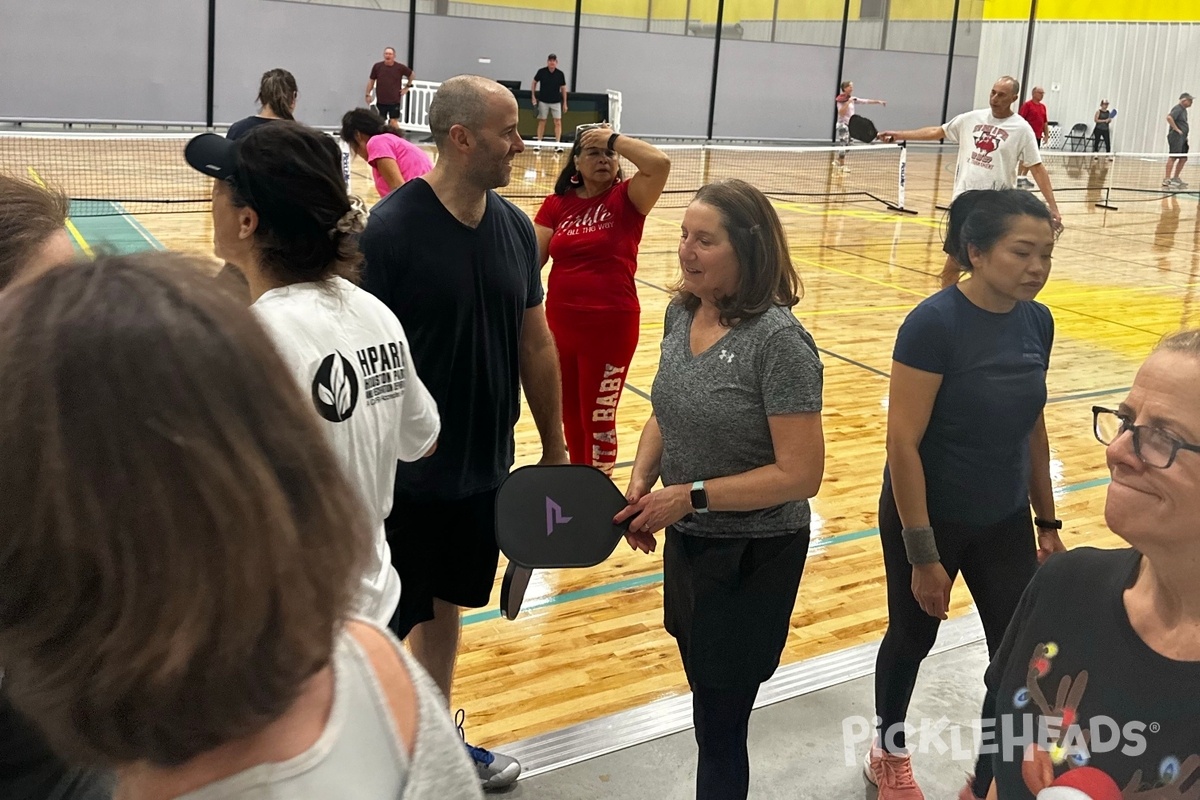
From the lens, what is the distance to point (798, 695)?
12.3 ft

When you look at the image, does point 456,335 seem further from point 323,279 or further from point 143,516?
point 143,516

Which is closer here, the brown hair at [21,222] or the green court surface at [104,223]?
the brown hair at [21,222]

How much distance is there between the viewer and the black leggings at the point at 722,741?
8.79 feet

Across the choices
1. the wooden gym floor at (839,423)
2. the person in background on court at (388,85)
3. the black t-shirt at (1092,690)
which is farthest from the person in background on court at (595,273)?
the person in background on court at (388,85)

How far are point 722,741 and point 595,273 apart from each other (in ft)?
8.43

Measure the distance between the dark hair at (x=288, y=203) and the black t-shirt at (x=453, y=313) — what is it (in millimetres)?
732

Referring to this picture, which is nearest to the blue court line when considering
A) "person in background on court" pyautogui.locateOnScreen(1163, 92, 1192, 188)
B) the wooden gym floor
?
the wooden gym floor

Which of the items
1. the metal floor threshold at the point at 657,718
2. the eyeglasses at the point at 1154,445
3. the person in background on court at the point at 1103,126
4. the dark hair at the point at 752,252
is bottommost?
the metal floor threshold at the point at 657,718

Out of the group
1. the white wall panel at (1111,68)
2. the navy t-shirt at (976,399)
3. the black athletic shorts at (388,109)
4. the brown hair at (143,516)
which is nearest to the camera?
the brown hair at (143,516)

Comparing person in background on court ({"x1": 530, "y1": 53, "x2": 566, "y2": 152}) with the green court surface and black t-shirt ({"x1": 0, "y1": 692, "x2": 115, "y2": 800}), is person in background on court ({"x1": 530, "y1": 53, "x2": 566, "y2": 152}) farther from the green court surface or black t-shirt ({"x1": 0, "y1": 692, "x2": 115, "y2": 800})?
black t-shirt ({"x1": 0, "y1": 692, "x2": 115, "y2": 800})

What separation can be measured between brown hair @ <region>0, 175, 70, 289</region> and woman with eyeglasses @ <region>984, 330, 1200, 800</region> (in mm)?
1678

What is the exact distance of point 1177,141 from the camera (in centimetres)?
2323

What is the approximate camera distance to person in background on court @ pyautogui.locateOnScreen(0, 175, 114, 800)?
1.39m

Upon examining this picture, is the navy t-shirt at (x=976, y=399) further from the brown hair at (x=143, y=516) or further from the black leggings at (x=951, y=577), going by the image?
the brown hair at (x=143, y=516)
